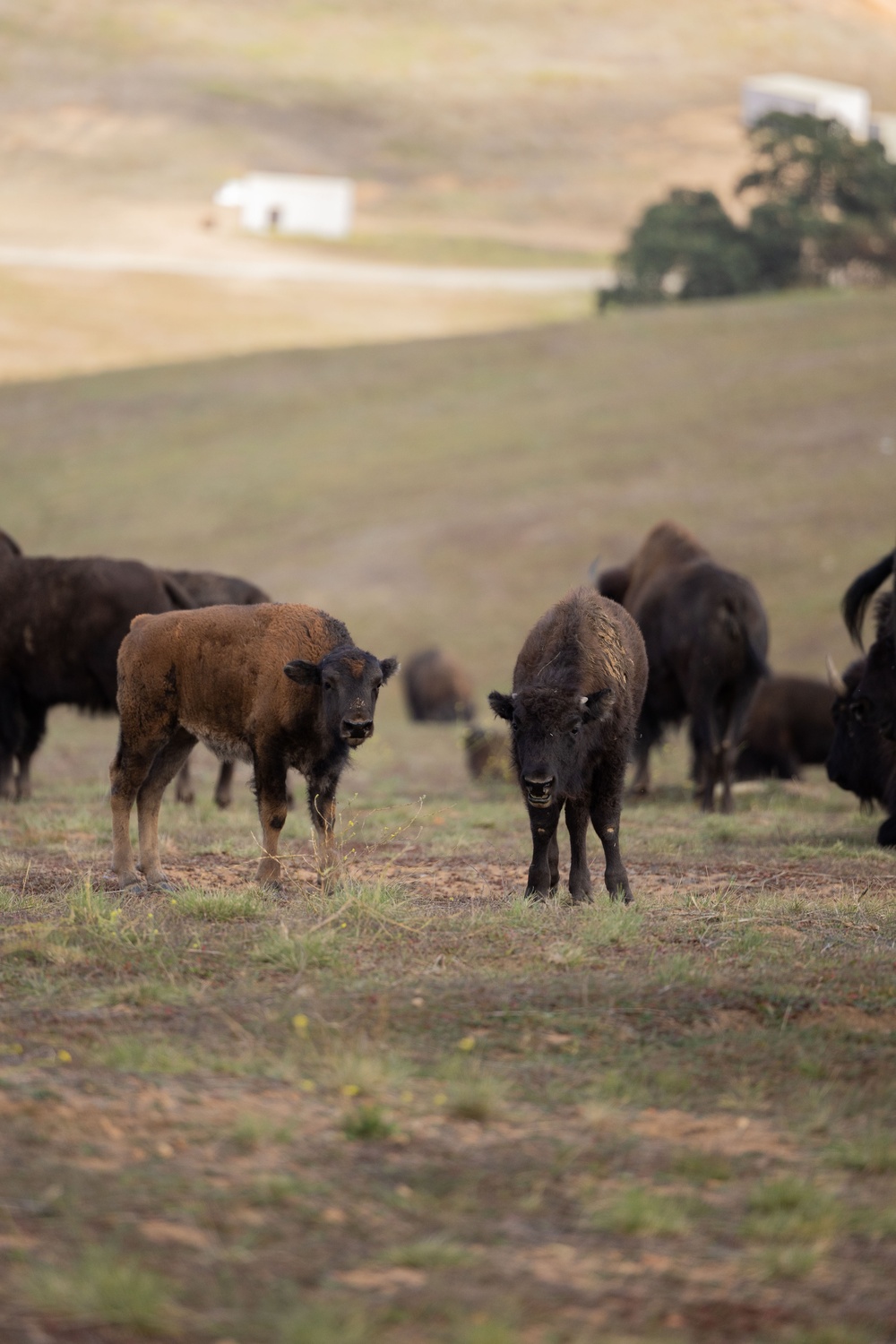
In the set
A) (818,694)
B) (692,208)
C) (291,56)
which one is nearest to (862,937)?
(818,694)

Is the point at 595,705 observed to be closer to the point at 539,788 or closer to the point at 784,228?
the point at 539,788

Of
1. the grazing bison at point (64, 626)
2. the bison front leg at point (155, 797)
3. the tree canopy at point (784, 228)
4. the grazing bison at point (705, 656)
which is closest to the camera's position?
the bison front leg at point (155, 797)

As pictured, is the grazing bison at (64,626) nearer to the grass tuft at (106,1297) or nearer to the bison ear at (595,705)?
the bison ear at (595,705)

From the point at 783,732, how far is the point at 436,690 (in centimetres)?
644

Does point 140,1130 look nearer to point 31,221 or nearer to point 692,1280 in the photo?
point 692,1280

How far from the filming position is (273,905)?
7270 millimetres

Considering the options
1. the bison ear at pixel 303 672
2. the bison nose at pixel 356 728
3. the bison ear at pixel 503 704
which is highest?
the bison ear at pixel 303 672

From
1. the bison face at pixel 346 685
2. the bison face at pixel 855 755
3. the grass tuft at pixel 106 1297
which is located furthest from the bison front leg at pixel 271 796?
the bison face at pixel 855 755

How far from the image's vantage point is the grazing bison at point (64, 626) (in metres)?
12.1

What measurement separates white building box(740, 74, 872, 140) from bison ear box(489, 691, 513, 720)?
67733 millimetres

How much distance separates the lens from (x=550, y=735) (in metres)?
7.32

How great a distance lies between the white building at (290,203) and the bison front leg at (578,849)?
71238 mm

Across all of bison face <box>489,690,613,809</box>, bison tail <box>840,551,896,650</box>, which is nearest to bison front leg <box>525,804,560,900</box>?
bison face <box>489,690,613,809</box>

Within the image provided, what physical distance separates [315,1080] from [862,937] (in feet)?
9.93
